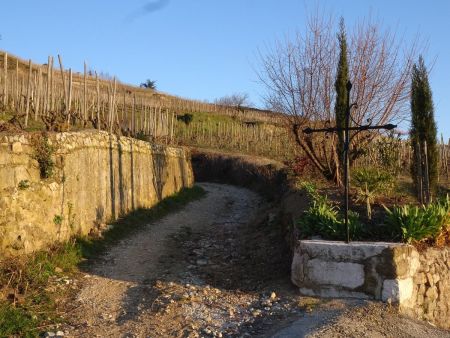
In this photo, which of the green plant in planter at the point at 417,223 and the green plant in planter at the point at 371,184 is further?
the green plant in planter at the point at 371,184

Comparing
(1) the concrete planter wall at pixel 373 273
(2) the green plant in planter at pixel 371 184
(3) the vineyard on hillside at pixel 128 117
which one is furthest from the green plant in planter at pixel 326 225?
(3) the vineyard on hillside at pixel 128 117

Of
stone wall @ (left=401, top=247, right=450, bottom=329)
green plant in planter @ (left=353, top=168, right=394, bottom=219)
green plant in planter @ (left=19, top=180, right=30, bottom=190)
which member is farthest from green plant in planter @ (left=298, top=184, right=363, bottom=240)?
green plant in planter @ (left=19, top=180, right=30, bottom=190)

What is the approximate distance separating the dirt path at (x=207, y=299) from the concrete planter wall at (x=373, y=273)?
25 centimetres

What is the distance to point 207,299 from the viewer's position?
6.73m

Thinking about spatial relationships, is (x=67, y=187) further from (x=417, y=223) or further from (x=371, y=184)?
(x=417, y=223)

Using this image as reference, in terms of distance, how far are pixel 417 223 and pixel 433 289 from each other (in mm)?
992

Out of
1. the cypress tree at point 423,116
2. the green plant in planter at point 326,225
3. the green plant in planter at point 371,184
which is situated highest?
the cypress tree at point 423,116

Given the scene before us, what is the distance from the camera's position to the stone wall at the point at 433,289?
21.9 feet

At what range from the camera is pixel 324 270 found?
6.55 m

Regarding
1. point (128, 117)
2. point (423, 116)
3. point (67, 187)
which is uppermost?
point (128, 117)

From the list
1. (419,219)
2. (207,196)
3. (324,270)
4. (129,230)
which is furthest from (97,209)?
(207,196)

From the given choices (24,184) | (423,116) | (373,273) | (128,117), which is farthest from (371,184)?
(128,117)

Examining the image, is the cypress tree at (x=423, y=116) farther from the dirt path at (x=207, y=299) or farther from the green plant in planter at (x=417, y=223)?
the green plant in planter at (x=417, y=223)

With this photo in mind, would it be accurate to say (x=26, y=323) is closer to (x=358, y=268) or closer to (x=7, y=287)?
(x=7, y=287)
